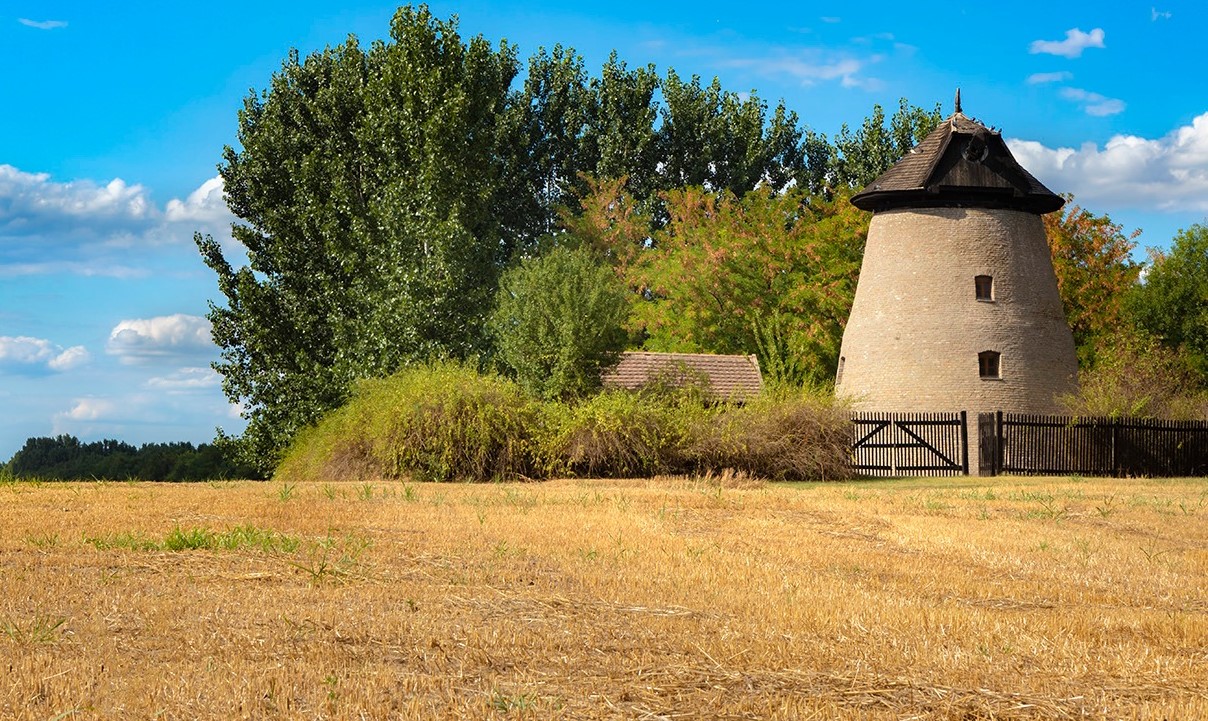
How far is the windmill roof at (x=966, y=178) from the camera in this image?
39.7m

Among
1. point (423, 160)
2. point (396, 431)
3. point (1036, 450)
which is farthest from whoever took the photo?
point (423, 160)

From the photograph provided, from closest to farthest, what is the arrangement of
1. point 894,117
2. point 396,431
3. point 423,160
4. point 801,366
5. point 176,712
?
point 176,712 < point 396,431 < point 423,160 < point 801,366 < point 894,117

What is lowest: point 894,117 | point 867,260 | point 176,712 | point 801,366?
point 176,712

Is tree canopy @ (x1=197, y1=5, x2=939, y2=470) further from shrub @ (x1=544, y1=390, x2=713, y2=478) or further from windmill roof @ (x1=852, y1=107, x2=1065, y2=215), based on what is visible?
windmill roof @ (x1=852, y1=107, x2=1065, y2=215)

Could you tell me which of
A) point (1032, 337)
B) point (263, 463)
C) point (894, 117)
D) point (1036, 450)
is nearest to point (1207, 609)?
point (1036, 450)

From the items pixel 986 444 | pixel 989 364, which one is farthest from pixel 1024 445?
pixel 989 364

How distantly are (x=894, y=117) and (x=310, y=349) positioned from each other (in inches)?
1240

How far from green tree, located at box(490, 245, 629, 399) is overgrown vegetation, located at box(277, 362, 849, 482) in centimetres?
143

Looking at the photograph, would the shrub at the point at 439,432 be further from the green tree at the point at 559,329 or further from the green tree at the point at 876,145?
the green tree at the point at 876,145

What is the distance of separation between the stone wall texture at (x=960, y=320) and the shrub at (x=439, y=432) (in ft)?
46.0

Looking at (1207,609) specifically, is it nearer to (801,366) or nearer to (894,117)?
(801,366)

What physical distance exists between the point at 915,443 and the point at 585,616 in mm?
29986

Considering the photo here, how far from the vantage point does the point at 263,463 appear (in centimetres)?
4044

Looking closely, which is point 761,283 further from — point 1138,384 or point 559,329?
point 559,329
